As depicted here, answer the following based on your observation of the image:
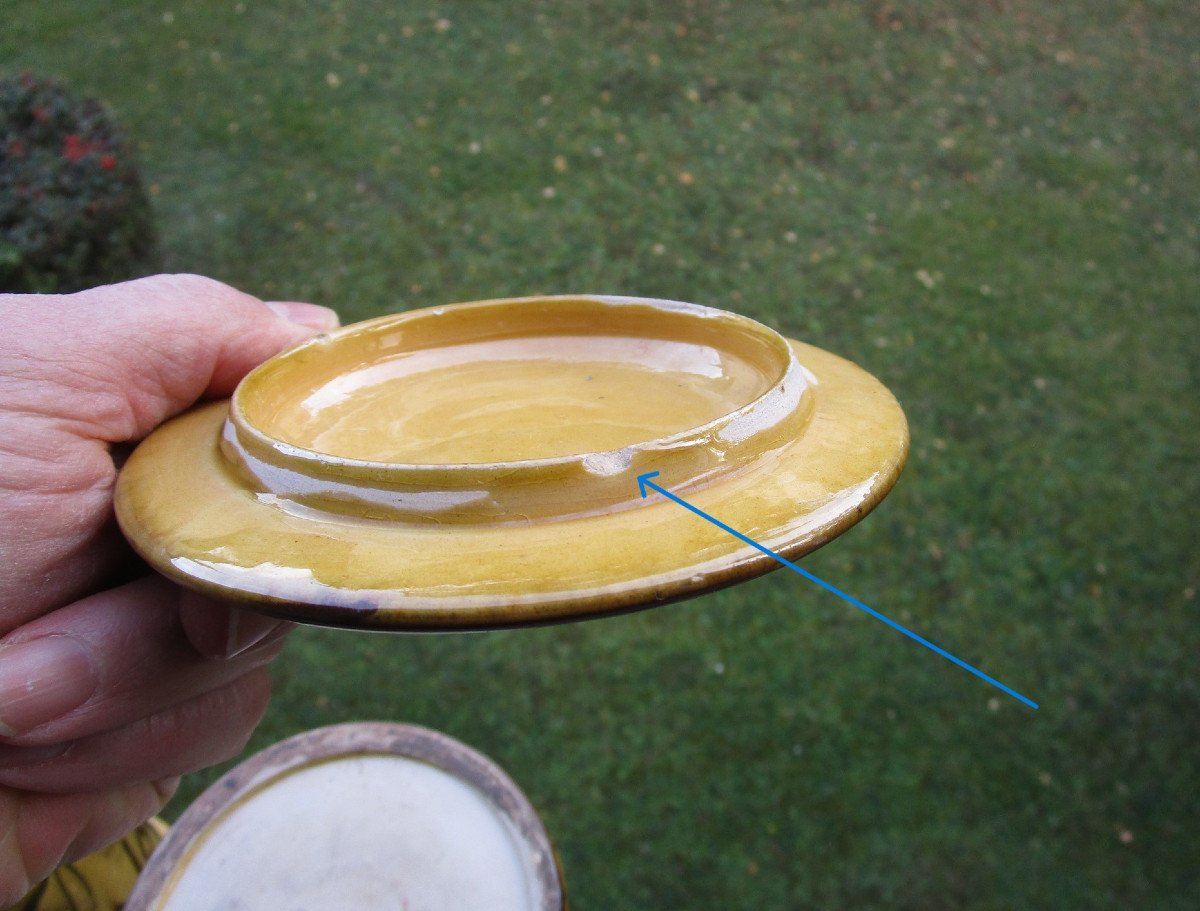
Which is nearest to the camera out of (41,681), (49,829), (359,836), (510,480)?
(510,480)

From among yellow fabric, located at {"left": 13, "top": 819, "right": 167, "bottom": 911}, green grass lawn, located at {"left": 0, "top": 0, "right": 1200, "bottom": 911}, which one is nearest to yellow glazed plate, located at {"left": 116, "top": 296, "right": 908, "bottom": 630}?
yellow fabric, located at {"left": 13, "top": 819, "right": 167, "bottom": 911}

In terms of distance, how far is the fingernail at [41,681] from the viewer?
4.90 ft

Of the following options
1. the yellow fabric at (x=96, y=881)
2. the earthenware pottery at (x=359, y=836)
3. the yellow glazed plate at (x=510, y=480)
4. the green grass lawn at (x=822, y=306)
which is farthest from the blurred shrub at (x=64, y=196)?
the yellow glazed plate at (x=510, y=480)

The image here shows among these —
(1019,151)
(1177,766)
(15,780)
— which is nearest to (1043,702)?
(1177,766)

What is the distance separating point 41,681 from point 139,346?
67 cm

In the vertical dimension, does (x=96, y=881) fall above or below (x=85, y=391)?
below

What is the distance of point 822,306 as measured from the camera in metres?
5.36

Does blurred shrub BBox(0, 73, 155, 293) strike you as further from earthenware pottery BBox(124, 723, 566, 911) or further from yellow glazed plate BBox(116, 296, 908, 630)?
yellow glazed plate BBox(116, 296, 908, 630)

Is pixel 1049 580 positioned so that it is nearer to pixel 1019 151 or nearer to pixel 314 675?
pixel 314 675

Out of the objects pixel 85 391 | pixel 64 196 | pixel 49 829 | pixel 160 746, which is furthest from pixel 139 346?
pixel 64 196

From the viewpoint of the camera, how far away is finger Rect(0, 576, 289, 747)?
1.52 metres

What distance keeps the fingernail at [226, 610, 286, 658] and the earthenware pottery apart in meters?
0.70

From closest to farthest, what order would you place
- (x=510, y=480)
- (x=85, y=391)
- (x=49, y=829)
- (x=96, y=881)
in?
(x=510, y=480) → (x=85, y=391) → (x=49, y=829) → (x=96, y=881)

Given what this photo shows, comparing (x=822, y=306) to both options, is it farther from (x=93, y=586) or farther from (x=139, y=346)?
(x=93, y=586)
